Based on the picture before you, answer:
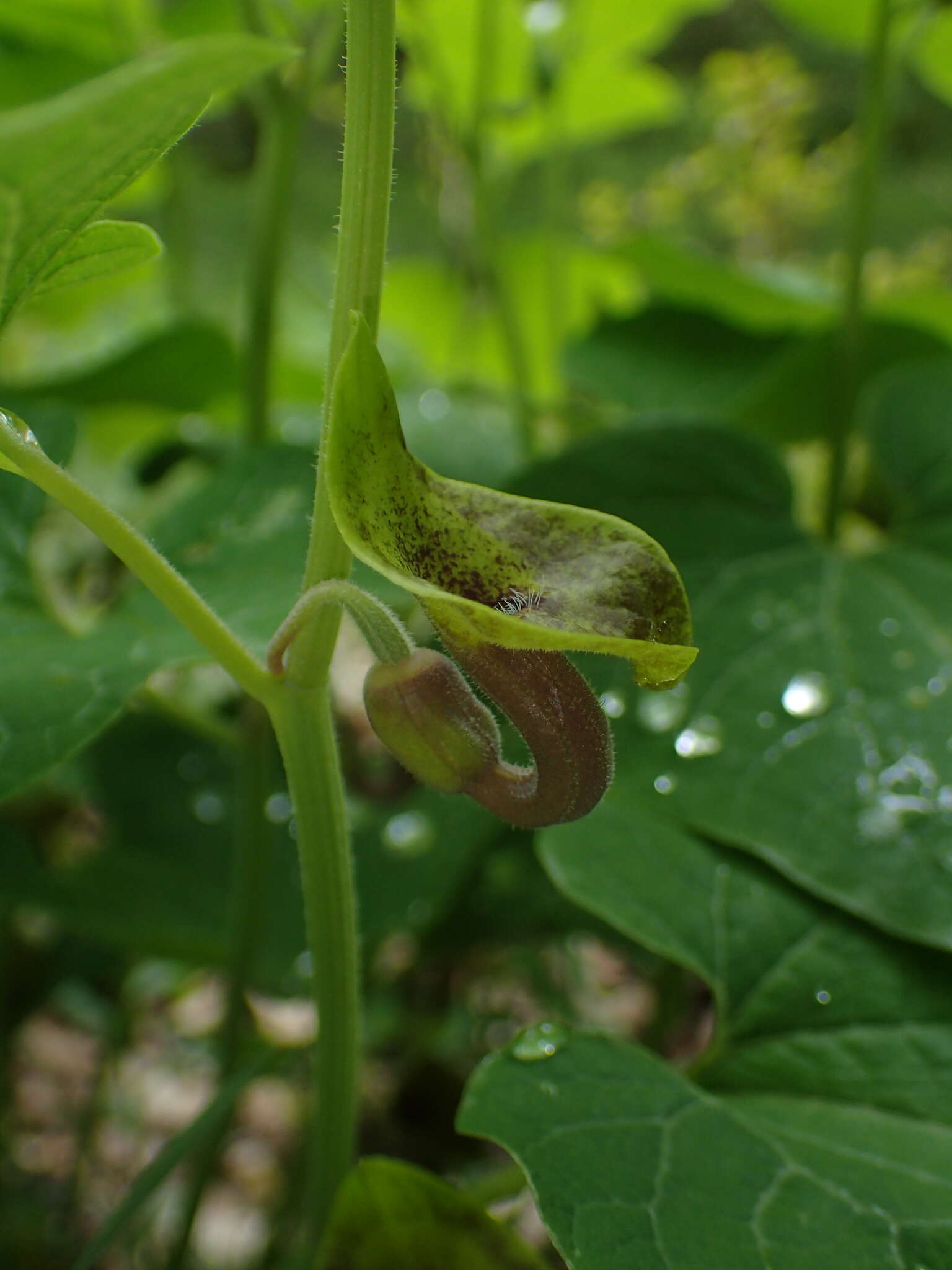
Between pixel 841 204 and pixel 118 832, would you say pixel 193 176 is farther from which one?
pixel 118 832

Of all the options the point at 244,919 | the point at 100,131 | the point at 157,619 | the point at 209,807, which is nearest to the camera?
the point at 100,131

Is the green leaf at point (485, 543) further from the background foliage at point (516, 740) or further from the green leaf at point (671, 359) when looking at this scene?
the green leaf at point (671, 359)

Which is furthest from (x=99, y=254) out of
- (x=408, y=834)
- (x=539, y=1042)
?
(x=408, y=834)

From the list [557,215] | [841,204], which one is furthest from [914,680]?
[841,204]

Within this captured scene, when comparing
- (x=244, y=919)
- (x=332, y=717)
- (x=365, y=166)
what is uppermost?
(x=365, y=166)

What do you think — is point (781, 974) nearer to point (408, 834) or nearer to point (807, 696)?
point (807, 696)

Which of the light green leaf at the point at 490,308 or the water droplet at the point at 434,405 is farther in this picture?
the light green leaf at the point at 490,308

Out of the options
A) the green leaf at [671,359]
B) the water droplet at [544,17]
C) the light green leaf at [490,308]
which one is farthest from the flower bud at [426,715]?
the light green leaf at [490,308]
